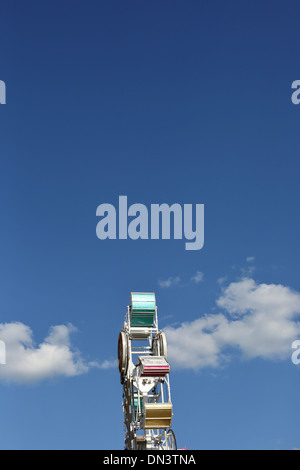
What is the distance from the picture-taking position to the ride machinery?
64000 mm

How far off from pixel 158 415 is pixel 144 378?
18.3 ft

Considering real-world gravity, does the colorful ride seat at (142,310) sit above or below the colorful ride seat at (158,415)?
above

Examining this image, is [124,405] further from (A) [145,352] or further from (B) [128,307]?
(B) [128,307]

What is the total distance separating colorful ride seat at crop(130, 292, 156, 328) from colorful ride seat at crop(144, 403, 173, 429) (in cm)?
1449

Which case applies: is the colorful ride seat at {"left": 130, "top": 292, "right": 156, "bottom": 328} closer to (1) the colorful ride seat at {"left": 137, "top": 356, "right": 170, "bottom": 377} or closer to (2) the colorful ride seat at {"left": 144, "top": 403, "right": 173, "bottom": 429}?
(1) the colorful ride seat at {"left": 137, "top": 356, "right": 170, "bottom": 377}

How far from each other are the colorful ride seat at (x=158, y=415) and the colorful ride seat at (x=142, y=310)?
47.6 ft

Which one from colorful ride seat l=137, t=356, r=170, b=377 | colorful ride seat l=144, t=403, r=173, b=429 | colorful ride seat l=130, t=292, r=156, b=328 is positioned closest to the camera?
colorful ride seat l=144, t=403, r=173, b=429

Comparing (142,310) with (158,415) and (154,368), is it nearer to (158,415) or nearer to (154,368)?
(154,368)

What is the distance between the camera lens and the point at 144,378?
68125 millimetres

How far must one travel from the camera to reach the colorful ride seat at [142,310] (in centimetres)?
7604

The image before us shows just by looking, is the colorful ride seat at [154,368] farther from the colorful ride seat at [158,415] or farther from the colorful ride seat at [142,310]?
the colorful ride seat at [142,310]

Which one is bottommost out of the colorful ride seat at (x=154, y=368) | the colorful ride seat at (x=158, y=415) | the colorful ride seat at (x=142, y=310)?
the colorful ride seat at (x=158, y=415)
